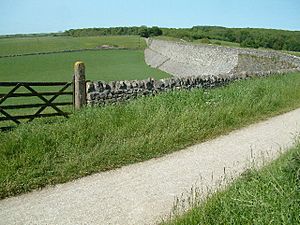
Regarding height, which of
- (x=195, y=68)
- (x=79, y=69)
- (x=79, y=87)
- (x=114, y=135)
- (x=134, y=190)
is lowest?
Answer: (x=195, y=68)

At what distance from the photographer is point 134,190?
5.86 m

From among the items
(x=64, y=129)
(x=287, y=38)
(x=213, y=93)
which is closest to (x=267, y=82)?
(x=213, y=93)

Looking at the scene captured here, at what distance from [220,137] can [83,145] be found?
3790mm

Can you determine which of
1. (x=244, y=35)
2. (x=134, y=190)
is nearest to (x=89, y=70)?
(x=134, y=190)

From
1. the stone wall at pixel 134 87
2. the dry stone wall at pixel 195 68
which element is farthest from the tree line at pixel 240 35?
the stone wall at pixel 134 87

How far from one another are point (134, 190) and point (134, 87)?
20.6 feet

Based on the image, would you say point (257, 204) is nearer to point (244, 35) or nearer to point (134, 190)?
point (134, 190)

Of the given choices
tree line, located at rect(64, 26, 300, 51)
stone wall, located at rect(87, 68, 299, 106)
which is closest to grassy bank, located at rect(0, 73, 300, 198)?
stone wall, located at rect(87, 68, 299, 106)

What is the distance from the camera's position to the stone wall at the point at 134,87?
1070 centimetres

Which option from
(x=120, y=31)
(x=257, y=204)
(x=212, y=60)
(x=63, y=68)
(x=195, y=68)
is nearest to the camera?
(x=257, y=204)

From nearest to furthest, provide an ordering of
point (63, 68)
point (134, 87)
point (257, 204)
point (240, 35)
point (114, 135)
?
point (257, 204) → point (114, 135) → point (134, 87) → point (63, 68) → point (240, 35)

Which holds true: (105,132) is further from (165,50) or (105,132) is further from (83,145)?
(165,50)

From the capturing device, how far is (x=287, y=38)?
7319cm

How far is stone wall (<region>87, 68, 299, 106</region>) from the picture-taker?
35.1 feet
